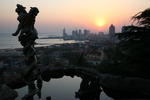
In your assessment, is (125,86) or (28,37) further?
(125,86)

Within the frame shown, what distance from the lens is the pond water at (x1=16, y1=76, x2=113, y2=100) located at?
9.67 m

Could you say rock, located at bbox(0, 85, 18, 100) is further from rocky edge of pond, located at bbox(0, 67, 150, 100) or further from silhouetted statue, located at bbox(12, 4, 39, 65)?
silhouetted statue, located at bbox(12, 4, 39, 65)

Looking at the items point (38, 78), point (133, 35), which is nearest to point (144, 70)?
point (133, 35)

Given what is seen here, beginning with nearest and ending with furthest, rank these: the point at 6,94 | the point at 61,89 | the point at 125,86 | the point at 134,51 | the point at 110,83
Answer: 1. the point at 6,94
2. the point at 125,86
3. the point at 110,83
4. the point at 134,51
5. the point at 61,89

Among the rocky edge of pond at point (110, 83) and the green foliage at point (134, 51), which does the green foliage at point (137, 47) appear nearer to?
the green foliage at point (134, 51)

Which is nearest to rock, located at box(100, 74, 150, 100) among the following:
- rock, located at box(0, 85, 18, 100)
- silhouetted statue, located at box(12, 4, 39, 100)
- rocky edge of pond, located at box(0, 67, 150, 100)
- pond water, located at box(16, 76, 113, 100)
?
rocky edge of pond, located at box(0, 67, 150, 100)

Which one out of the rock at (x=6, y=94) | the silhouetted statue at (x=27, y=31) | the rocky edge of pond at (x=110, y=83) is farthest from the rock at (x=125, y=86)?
the rock at (x=6, y=94)

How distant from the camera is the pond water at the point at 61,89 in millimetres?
9672

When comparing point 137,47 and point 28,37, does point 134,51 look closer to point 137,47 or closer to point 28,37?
point 137,47

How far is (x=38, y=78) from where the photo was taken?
6828 mm

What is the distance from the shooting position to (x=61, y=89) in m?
10.9

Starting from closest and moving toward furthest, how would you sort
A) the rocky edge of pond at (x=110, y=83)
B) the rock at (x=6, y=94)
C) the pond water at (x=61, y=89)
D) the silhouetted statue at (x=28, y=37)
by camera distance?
the rock at (x=6, y=94) → the silhouetted statue at (x=28, y=37) → the rocky edge of pond at (x=110, y=83) → the pond water at (x=61, y=89)

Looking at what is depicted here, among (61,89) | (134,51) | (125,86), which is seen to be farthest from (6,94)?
(134,51)

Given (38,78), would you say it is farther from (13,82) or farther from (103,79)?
(103,79)
